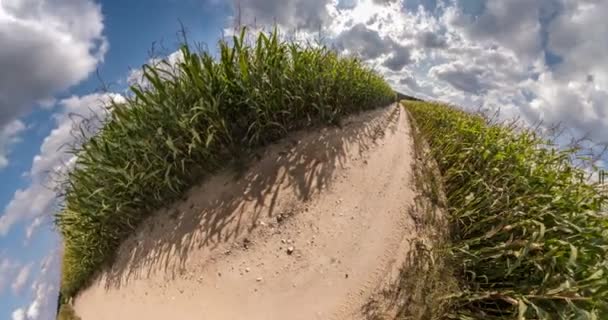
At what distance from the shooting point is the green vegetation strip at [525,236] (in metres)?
2.90

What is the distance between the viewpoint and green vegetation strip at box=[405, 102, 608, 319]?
2904 millimetres

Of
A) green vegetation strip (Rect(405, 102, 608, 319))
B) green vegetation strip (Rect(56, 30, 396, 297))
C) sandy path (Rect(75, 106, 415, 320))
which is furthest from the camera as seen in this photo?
green vegetation strip (Rect(56, 30, 396, 297))

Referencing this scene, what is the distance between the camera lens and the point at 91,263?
14.3 ft

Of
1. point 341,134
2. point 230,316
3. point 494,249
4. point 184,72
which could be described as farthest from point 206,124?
point 494,249

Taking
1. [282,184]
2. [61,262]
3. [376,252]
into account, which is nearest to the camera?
[376,252]

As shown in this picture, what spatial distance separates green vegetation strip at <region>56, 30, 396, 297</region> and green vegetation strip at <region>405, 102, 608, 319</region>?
5.56ft

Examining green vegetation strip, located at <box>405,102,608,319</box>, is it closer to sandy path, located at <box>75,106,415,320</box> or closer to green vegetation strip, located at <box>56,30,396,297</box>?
sandy path, located at <box>75,106,415,320</box>

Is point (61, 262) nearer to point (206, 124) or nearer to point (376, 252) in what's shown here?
point (206, 124)

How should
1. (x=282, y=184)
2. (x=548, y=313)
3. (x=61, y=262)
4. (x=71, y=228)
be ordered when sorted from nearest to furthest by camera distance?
(x=548, y=313), (x=282, y=184), (x=71, y=228), (x=61, y=262)

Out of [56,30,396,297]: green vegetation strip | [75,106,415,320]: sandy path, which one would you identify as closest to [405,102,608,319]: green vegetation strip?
[75,106,415,320]: sandy path

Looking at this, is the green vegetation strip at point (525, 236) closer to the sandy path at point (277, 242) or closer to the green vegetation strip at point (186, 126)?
the sandy path at point (277, 242)

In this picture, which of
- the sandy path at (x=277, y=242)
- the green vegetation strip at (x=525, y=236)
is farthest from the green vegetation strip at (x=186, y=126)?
the green vegetation strip at (x=525, y=236)

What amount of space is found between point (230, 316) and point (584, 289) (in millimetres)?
2676

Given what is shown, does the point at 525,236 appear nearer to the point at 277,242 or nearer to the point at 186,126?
the point at 277,242
